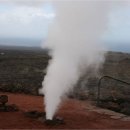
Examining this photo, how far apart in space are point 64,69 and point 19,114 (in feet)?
7.87

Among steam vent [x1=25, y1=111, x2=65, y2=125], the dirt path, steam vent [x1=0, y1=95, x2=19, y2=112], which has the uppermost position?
steam vent [x1=0, y1=95, x2=19, y2=112]

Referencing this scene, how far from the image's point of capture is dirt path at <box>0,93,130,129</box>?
43.7 feet

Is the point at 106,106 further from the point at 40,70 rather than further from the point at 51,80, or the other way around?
the point at 40,70

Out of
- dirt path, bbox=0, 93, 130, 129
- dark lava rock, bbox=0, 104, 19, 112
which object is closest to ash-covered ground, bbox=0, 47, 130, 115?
dirt path, bbox=0, 93, 130, 129

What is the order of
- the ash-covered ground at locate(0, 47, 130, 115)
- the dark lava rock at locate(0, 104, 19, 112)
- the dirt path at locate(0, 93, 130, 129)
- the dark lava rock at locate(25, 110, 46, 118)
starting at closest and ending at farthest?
the dirt path at locate(0, 93, 130, 129) < the dark lava rock at locate(25, 110, 46, 118) < the dark lava rock at locate(0, 104, 19, 112) < the ash-covered ground at locate(0, 47, 130, 115)

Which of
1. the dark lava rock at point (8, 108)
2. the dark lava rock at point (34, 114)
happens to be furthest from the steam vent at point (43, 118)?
the dark lava rock at point (8, 108)

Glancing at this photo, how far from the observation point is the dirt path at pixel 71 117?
13313 millimetres

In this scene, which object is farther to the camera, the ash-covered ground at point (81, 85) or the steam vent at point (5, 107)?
the ash-covered ground at point (81, 85)

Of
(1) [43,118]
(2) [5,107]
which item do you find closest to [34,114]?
(1) [43,118]

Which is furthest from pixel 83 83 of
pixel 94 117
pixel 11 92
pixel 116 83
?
pixel 94 117

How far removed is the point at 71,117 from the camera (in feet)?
48.5

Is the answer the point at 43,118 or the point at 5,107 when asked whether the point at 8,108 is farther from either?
the point at 43,118

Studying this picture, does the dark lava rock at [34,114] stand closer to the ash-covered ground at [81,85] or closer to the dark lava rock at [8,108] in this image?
the dark lava rock at [8,108]

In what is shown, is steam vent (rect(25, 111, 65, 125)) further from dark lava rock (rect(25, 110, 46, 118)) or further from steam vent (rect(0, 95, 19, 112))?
steam vent (rect(0, 95, 19, 112))
